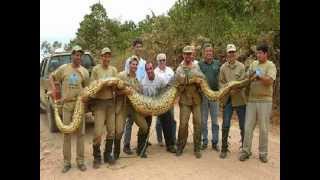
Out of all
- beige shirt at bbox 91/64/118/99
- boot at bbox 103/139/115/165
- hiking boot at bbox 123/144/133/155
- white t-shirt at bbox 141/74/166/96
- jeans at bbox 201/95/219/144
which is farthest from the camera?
jeans at bbox 201/95/219/144

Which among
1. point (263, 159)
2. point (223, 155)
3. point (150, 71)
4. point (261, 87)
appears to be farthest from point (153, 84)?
point (263, 159)

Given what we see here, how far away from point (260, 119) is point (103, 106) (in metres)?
2.88

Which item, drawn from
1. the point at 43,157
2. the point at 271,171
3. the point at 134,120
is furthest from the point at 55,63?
the point at 271,171

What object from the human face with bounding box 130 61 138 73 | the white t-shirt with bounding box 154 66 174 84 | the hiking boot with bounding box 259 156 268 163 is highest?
the human face with bounding box 130 61 138 73

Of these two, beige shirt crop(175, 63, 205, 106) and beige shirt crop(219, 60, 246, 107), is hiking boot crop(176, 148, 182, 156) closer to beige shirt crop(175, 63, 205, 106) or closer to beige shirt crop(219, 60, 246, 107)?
beige shirt crop(175, 63, 205, 106)

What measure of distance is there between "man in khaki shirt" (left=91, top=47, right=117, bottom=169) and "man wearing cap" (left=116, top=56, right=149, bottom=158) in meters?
0.15

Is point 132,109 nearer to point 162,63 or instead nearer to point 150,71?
point 150,71

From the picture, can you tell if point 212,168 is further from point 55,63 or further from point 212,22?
point 212,22

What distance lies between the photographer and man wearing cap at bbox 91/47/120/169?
8.09 meters

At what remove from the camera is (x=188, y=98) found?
8555 mm

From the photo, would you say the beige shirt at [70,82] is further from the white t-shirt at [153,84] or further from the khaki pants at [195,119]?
the khaki pants at [195,119]

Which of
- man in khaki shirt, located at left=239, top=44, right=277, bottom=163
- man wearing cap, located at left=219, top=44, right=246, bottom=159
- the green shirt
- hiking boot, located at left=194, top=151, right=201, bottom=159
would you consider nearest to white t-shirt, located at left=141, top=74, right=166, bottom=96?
the green shirt

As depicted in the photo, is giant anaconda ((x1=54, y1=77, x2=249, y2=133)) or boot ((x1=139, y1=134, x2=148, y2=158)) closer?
giant anaconda ((x1=54, y1=77, x2=249, y2=133))

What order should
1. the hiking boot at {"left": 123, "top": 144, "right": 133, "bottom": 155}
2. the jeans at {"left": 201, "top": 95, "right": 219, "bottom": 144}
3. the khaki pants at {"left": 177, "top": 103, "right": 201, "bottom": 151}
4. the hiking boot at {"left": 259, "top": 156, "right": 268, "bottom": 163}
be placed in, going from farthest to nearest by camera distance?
the jeans at {"left": 201, "top": 95, "right": 219, "bottom": 144} → the hiking boot at {"left": 123, "top": 144, "right": 133, "bottom": 155} → the khaki pants at {"left": 177, "top": 103, "right": 201, "bottom": 151} → the hiking boot at {"left": 259, "top": 156, "right": 268, "bottom": 163}
